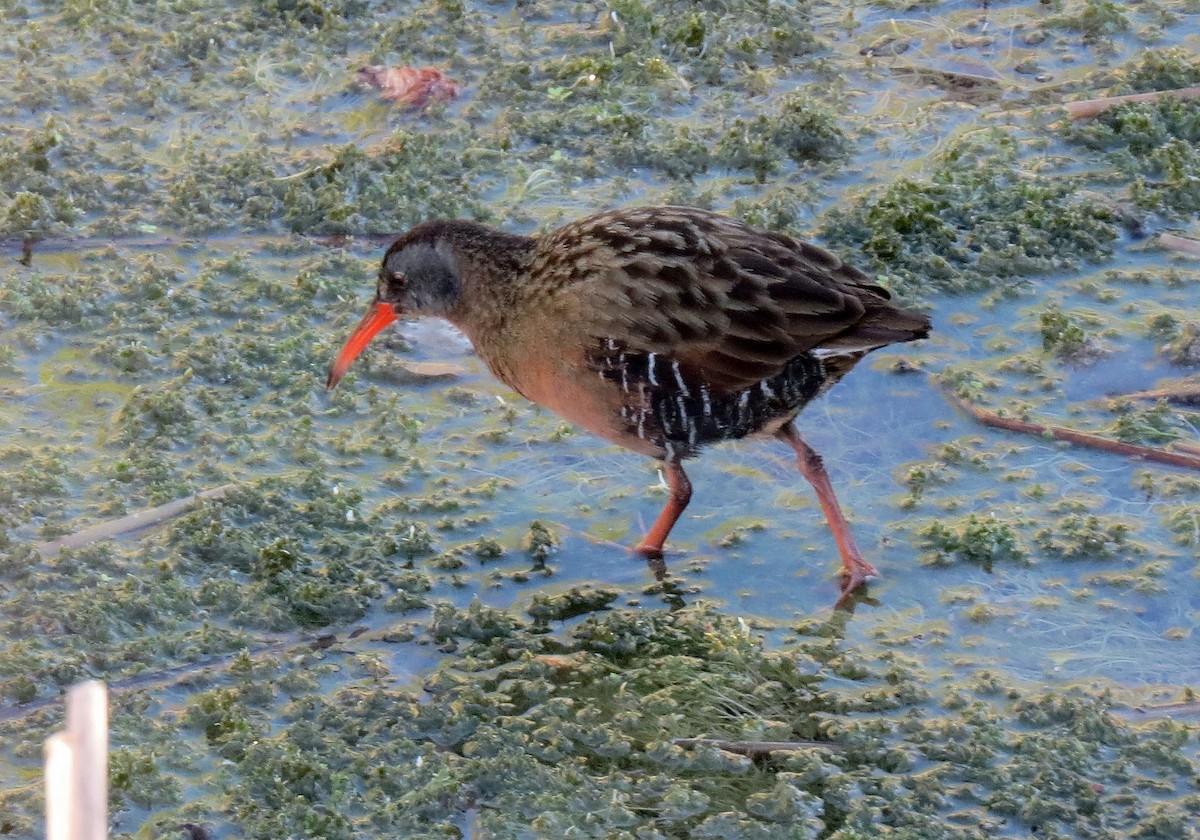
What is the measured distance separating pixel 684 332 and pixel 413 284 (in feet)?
3.41

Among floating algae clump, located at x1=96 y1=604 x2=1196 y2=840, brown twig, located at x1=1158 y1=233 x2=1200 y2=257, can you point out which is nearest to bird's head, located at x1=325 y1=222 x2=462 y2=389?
floating algae clump, located at x1=96 y1=604 x2=1196 y2=840

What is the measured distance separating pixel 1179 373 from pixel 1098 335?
0.96 ft

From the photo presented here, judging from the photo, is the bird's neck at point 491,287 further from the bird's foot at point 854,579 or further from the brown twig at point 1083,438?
the brown twig at point 1083,438

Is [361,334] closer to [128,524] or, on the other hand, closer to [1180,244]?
[128,524]

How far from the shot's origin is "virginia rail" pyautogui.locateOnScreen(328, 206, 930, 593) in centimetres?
446

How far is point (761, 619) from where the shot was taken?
452cm

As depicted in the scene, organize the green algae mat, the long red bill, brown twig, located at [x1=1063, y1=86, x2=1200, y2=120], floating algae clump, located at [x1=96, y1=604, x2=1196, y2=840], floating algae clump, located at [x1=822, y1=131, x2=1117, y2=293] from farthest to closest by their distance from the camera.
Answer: brown twig, located at [x1=1063, y1=86, x2=1200, y2=120], floating algae clump, located at [x1=822, y1=131, x2=1117, y2=293], the long red bill, the green algae mat, floating algae clump, located at [x1=96, y1=604, x2=1196, y2=840]

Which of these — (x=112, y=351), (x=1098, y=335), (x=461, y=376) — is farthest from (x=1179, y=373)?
(x=112, y=351)

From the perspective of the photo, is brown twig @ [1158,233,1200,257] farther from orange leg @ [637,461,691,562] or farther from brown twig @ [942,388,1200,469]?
orange leg @ [637,461,691,562]

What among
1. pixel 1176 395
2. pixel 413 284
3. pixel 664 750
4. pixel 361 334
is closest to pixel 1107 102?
pixel 1176 395

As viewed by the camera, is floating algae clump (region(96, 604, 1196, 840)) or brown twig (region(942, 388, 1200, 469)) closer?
floating algae clump (region(96, 604, 1196, 840))

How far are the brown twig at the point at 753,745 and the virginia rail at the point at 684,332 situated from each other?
734 millimetres

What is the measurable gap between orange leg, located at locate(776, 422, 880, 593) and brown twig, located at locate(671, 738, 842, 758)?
2.38ft

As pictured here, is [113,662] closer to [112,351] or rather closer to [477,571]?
[477,571]
